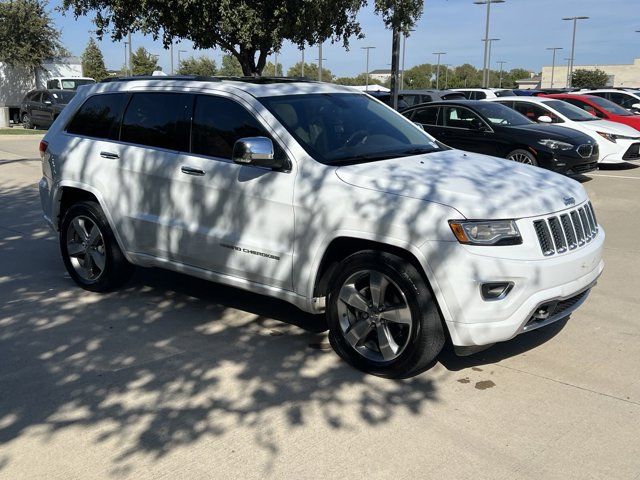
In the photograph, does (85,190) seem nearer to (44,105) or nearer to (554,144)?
(554,144)

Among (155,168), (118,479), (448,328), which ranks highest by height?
(155,168)

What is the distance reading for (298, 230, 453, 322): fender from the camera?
12.4ft

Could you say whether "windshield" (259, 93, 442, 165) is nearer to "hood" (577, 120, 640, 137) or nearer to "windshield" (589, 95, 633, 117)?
"hood" (577, 120, 640, 137)

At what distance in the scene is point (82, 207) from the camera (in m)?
5.70

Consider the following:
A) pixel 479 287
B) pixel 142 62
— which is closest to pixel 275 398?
pixel 479 287

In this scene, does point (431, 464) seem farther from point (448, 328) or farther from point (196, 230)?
point (196, 230)

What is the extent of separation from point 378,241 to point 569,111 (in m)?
11.9

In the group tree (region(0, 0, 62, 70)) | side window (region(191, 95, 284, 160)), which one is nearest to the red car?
side window (region(191, 95, 284, 160))

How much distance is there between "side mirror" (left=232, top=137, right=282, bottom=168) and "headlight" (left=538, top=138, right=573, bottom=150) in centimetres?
773

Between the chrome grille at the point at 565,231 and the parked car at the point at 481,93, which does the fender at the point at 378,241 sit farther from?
the parked car at the point at 481,93

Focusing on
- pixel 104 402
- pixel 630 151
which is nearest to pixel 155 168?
pixel 104 402

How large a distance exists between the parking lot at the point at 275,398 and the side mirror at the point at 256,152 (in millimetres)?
1277

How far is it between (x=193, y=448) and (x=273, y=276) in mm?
1416

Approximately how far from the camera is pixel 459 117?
11.8 m
